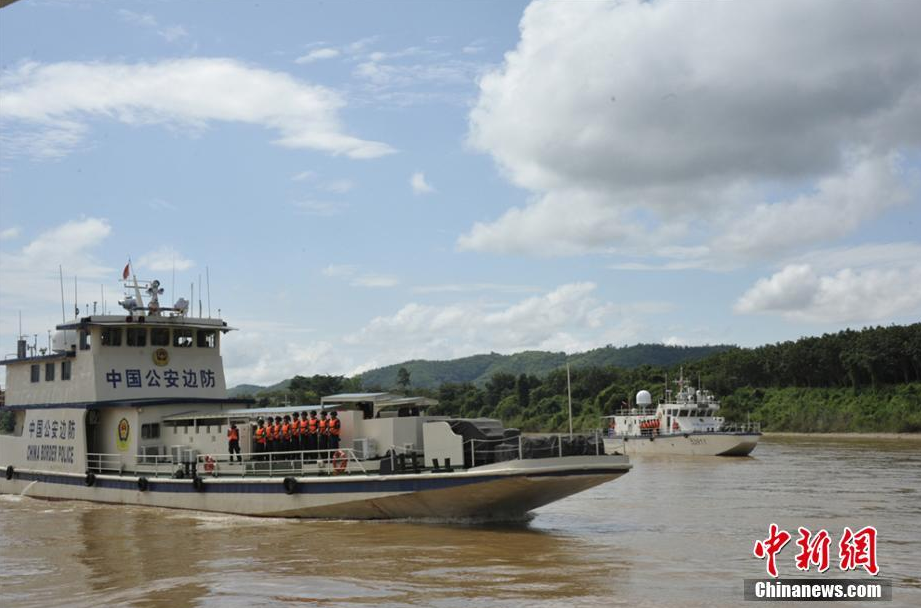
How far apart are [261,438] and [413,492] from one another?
506 centimetres

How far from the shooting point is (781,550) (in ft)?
60.2

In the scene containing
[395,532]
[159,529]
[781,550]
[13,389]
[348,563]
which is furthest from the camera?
[13,389]

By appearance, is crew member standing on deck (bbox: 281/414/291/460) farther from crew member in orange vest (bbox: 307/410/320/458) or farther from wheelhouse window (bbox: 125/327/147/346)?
wheelhouse window (bbox: 125/327/147/346)

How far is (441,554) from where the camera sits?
56.8 ft

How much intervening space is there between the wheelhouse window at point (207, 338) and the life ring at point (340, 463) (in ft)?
26.7

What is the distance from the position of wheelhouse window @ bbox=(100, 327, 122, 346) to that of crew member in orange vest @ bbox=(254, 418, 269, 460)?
19.0 feet

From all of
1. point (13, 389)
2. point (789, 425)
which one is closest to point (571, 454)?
point (13, 389)

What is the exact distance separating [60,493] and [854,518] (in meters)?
21.1

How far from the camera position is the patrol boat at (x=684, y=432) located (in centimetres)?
5259

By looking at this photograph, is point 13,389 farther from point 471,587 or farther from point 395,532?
point 471,587

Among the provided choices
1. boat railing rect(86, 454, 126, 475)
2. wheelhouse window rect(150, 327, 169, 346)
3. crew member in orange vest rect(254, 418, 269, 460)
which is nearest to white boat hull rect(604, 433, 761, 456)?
wheelhouse window rect(150, 327, 169, 346)

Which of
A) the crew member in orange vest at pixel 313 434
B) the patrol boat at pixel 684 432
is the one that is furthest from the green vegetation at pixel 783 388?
the crew member in orange vest at pixel 313 434

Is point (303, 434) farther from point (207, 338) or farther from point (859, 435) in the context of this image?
point (859, 435)

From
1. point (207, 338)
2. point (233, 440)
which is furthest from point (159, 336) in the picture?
point (233, 440)
